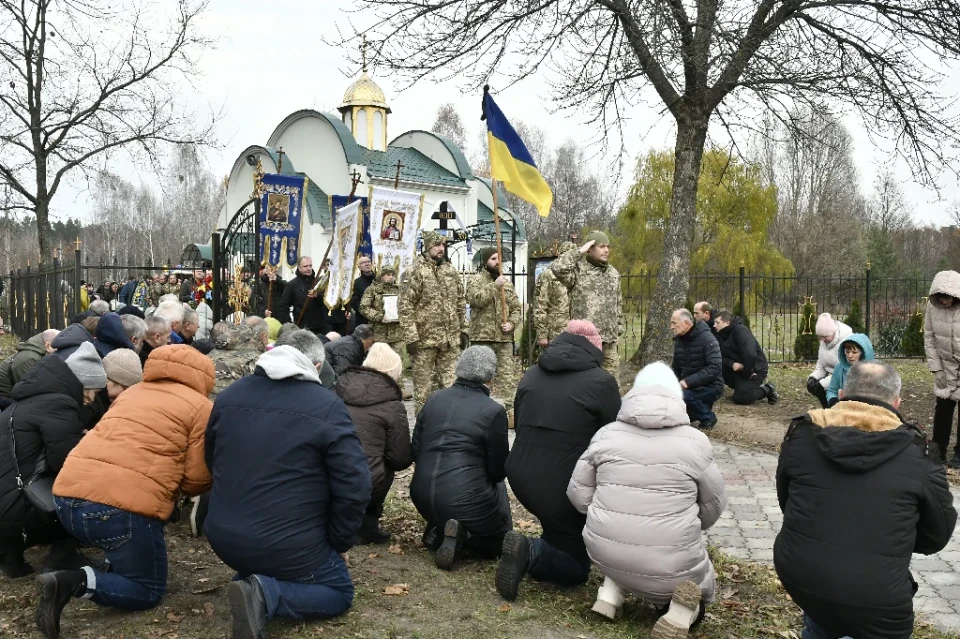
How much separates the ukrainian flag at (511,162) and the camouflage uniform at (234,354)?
395cm

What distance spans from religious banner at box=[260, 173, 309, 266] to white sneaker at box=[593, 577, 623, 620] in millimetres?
7946

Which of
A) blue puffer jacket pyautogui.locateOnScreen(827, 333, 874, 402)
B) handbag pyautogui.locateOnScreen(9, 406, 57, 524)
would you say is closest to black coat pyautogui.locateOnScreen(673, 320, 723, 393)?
blue puffer jacket pyautogui.locateOnScreen(827, 333, 874, 402)

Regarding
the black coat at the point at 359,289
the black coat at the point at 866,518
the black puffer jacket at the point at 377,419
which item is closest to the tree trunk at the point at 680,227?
the black coat at the point at 359,289

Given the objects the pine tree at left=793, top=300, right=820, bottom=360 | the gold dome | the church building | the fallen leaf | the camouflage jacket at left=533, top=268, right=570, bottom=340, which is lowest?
the fallen leaf

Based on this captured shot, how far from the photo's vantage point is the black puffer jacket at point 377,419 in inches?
202

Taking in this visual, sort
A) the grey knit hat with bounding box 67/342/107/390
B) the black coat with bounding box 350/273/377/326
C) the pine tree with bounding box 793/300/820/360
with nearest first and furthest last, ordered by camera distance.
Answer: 1. the grey knit hat with bounding box 67/342/107/390
2. the black coat with bounding box 350/273/377/326
3. the pine tree with bounding box 793/300/820/360

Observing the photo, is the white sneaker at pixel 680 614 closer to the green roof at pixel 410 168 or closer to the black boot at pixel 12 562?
the black boot at pixel 12 562

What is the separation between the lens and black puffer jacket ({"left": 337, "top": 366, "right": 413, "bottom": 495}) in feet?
16.9

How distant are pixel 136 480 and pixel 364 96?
33.8 metres

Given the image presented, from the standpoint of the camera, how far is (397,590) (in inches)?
181

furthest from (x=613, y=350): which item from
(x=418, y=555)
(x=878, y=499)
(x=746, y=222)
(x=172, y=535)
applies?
(x=746, y=222)

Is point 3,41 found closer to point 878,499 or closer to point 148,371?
point 148,371

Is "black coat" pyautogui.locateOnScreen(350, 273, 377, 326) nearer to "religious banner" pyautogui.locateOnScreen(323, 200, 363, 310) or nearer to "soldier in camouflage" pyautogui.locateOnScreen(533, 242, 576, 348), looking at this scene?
"religious banner" pyautogui.locateOnScreen(323, 200, 363, 310)

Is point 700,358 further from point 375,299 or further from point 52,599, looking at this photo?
point 52,599
